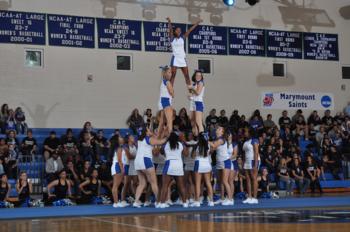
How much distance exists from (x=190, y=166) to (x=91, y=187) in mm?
3892

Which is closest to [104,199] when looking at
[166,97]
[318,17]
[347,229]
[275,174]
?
[166,97]

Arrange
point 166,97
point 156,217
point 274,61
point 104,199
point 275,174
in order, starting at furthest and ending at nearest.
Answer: point 274,61, point 275,174, point 104,199, point 166,97, point 156,217

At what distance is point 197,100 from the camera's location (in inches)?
610

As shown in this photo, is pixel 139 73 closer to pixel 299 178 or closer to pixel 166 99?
pixel 299 178

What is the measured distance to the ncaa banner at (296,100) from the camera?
1048 inches

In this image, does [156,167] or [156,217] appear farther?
[156,167]

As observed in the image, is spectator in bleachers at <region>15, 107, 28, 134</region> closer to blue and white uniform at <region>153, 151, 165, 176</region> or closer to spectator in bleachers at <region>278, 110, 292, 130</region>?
blue and white uniform at <region>153, 151, 165, 176</region>

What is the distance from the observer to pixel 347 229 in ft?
30.9

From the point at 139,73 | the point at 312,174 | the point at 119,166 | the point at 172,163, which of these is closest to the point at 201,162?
the point at 172,163

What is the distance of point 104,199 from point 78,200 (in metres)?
0.75

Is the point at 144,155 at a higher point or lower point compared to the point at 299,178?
higher

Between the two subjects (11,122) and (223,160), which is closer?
(223,160)

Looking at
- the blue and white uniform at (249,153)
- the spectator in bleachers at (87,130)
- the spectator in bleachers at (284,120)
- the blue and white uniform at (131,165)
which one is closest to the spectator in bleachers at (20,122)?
the spectator in bleachers at (87,130)

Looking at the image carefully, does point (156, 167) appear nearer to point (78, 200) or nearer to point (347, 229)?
point (78, 200)
